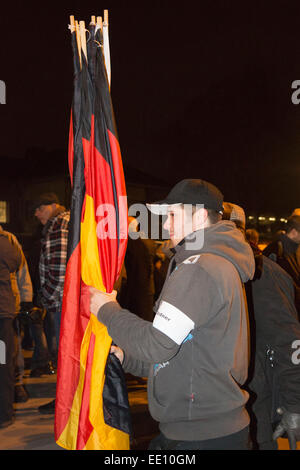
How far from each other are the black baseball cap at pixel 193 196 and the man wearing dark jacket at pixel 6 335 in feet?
10.0

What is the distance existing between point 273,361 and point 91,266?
136cm

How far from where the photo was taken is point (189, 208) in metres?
2.30

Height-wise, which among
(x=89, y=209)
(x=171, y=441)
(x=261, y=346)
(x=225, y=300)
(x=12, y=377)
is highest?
(x=89, y=209)

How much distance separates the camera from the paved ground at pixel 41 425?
4531 mm

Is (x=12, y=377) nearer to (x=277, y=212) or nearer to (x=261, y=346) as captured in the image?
(x=261, y=346)

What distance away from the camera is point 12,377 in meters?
5.00

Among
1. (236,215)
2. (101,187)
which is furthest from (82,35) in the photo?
(236,215)

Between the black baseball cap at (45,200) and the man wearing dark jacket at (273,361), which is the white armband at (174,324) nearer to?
the man wearing dark jacket at (273,361)

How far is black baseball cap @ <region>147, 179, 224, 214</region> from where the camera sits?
2.30 m

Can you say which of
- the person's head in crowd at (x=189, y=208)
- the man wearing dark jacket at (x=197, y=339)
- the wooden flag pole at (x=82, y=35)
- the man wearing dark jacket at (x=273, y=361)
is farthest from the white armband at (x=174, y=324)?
the wooden flag pole at (x=82, y=35)

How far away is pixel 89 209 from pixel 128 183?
2592 cm

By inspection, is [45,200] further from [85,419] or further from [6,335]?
[85,419]

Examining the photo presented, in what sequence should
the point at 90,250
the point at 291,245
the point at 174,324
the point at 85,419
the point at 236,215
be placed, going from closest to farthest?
the point at 174,324, the point at 85,419, the point at 90,250, the point at 236,215, the point at 291,245
